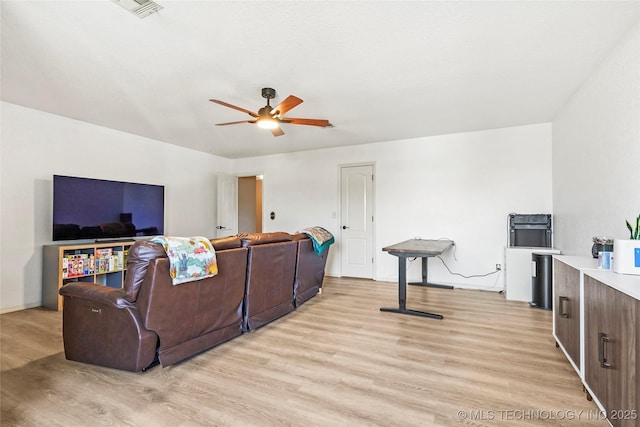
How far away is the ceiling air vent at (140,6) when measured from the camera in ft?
6.34

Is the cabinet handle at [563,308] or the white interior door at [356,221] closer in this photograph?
the cabinet handle at [563,308]

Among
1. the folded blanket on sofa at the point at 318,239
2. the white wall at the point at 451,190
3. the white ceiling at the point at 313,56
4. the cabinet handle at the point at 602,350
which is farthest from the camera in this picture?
the white wall at the point at 451,190

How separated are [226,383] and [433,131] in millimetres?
4457

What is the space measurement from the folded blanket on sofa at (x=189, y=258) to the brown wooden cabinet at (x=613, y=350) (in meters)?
2.40

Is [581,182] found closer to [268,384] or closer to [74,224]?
[268,384]

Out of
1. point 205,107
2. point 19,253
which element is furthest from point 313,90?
point 19,253

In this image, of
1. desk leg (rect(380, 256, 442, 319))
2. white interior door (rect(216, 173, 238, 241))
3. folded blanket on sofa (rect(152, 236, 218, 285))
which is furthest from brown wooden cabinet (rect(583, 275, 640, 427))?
white interior door (rect(216, 173, 238, 241))

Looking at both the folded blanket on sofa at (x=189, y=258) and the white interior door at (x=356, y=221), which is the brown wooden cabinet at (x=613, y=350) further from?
the white interior door at (x=356, y=221)

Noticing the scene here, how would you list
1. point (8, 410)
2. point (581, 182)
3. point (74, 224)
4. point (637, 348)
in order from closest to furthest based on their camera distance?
point (637, 348) → point (8, 410) → point (581, 182) → point (74, 224)

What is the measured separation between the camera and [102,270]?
13.5ft

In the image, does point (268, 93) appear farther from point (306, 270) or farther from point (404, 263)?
point (404, 263)

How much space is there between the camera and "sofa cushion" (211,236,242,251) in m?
2.50

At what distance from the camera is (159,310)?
80.9 inches

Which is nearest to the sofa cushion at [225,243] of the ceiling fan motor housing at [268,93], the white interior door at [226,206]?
the ceiling fan motor housing at [268,93]
